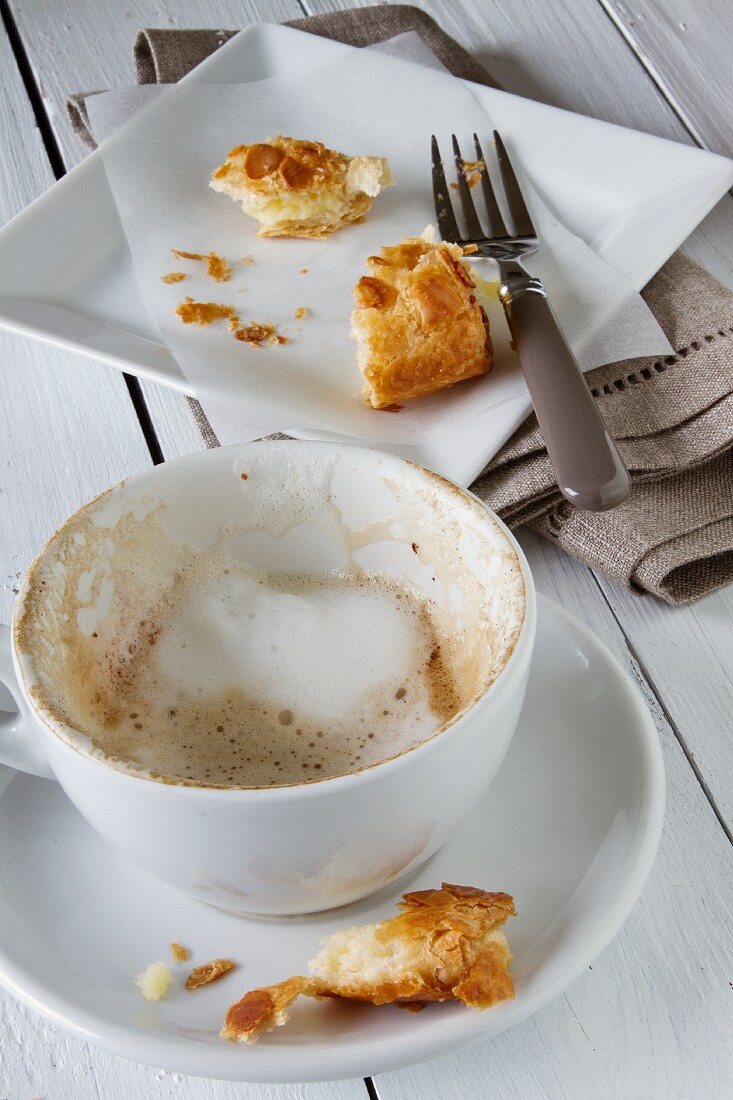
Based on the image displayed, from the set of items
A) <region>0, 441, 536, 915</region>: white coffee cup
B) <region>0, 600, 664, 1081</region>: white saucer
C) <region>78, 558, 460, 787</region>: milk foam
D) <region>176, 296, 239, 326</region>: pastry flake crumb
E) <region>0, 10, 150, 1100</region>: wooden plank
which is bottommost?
<region>0, 10, 150, 1100</region>: wooden plank

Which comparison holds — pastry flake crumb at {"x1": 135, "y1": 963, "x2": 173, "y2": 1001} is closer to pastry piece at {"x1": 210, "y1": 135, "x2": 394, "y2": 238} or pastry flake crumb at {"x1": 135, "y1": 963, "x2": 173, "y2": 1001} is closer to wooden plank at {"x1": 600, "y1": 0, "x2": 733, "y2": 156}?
pastry piece at {"x1": 210, "y1": 135, "x2": 394, "y2": 238}

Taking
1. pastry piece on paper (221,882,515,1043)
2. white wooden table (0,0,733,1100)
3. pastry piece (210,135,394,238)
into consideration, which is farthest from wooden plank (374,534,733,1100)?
pastry piece (210,135,394,238)

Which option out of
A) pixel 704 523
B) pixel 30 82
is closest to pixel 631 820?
pixel 704 523

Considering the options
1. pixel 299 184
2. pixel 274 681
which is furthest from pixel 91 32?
pixel 274 681

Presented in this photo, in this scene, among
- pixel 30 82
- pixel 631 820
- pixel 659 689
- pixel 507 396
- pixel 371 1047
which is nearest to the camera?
pixel 371 1047

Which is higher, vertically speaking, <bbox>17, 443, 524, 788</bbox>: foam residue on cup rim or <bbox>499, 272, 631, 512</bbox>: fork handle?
<bbox>17, 443, 524, 788</bbox>: foam residue on cup rim

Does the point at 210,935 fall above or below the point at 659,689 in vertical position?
above

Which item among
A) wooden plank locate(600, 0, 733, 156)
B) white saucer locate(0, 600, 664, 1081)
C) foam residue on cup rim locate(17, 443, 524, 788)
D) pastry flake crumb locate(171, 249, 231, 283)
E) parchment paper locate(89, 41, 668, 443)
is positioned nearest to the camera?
white saucer locate(0, 600, 664, 1081)

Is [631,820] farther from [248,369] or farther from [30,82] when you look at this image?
[30,82]
